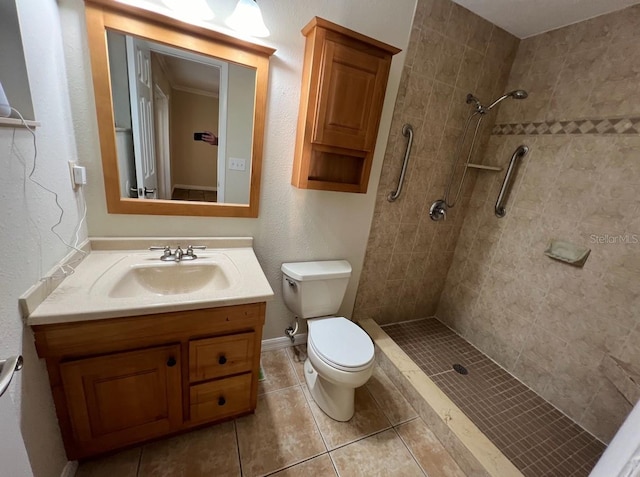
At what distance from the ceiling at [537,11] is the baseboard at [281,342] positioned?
7.71 feet

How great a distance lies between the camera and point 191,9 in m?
1.08

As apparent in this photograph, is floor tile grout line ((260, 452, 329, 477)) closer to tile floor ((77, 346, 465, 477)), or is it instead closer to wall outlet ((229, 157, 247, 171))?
tile floor ((77, 346, 465, 477))

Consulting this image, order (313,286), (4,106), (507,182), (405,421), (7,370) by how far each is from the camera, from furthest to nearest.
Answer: (507,182) → (313,286) → (405,421) → (4,106) → (7,370)

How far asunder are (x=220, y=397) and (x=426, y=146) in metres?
1.89

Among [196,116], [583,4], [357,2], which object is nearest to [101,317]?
[196,116]

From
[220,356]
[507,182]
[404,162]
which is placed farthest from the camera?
[507,182]

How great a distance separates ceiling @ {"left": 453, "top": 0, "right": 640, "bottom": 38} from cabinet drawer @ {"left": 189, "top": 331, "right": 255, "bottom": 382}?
7.21ft

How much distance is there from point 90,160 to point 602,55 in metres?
2.64

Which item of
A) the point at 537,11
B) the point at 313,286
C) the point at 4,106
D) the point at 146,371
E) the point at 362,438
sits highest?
the point at 537,11

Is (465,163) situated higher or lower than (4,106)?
higher

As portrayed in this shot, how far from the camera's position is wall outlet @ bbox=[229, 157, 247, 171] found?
1.36 metres

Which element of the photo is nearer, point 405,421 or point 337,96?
point 337,96

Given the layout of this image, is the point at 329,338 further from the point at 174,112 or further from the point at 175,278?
the point at 174,112

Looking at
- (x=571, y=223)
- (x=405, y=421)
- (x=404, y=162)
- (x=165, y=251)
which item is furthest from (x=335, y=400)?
(x=571, y=223)
